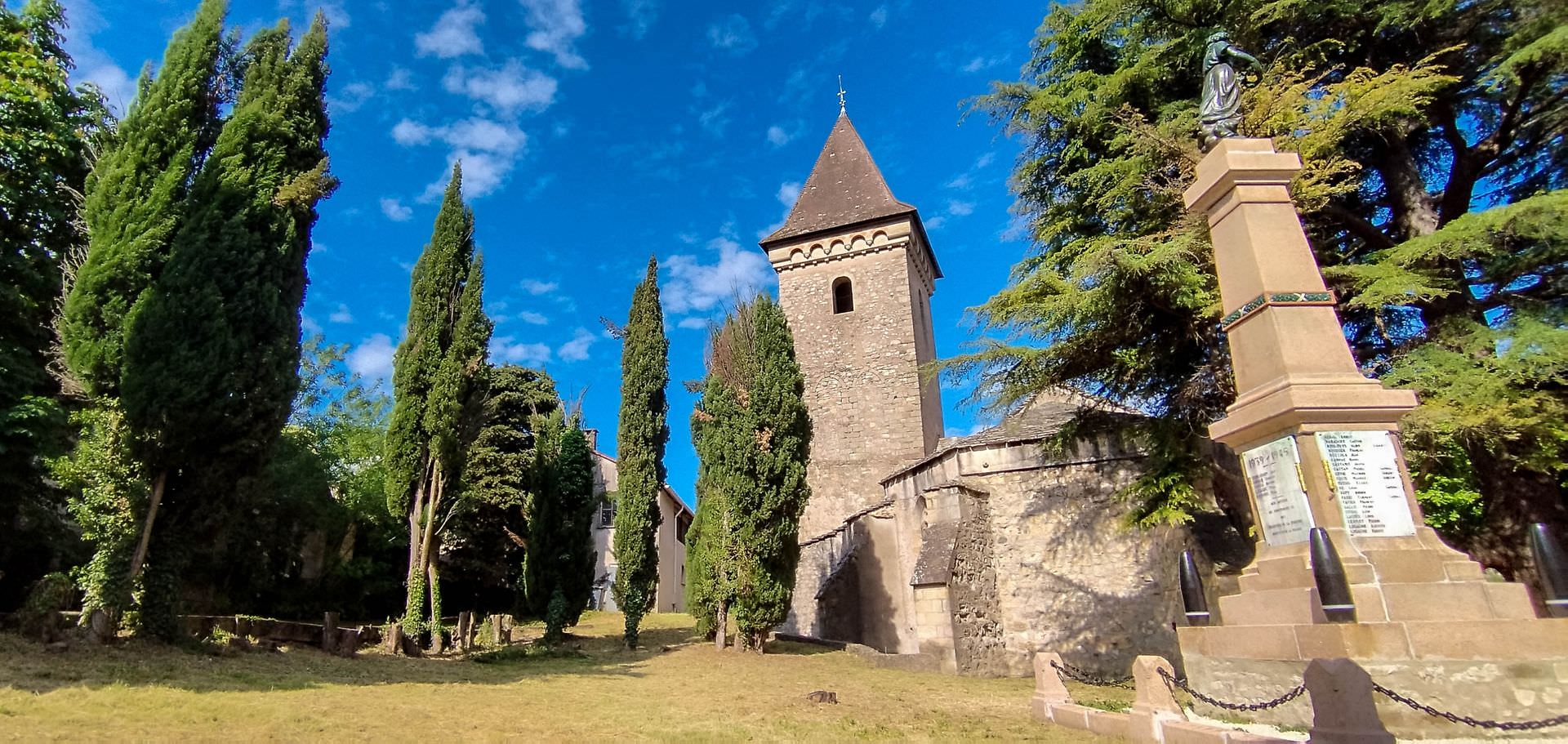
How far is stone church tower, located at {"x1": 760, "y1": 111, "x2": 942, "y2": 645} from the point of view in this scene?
23.7 meters

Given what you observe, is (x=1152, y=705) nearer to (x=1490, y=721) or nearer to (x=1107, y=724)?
(x=1107, y=724)

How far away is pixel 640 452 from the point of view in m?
17.7

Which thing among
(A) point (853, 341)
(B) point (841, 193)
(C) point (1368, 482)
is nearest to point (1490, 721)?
(C) point (1368, 482)

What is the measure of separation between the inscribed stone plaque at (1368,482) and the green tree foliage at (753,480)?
10.9m

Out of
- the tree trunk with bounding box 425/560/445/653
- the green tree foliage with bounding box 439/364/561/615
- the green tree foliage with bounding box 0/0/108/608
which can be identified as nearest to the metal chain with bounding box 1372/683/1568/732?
the tree trunk with bounding box 425/560/445/653

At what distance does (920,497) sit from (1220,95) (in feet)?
38.0

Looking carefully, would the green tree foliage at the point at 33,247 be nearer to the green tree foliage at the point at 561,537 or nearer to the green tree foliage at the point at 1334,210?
the green tree foliage at the point at 561,537

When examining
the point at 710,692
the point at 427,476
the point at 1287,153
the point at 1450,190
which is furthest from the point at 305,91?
the point at 1450,190

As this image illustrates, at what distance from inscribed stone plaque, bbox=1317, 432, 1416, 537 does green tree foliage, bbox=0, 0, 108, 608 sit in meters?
16.0

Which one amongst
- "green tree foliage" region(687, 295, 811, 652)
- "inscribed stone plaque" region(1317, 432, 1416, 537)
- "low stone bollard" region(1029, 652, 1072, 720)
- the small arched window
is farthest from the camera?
the small arched window

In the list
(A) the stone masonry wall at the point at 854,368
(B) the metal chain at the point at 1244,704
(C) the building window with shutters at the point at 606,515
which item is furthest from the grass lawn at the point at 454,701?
(C) the building window with shutters at the point at 606,515

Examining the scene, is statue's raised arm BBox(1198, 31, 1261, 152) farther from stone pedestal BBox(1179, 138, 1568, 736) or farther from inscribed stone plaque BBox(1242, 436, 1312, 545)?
inscribed stone plaque BBox(1242, 436, 1312, 545)

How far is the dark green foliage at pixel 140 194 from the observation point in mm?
10141

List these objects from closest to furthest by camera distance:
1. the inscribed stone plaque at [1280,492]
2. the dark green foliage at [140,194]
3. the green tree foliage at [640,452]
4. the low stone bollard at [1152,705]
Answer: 1. the inscribed stone plaque at [1280,492]
2. the low stone bollard at [1152,705]
3. the dark green foliage at [140,194]
4. the green tree foliage at [640,452]
